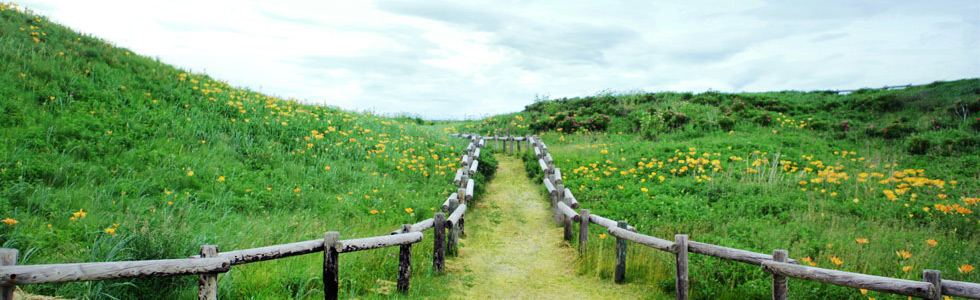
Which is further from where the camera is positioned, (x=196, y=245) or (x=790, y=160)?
(x=790, y=160)

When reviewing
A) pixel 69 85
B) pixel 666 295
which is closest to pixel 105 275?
pixel 666 295

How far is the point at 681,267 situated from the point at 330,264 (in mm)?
4379

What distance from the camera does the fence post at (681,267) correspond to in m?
5.85

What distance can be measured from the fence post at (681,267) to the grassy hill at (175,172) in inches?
133

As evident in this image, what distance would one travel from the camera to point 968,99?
1859 cm

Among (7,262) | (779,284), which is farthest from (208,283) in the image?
(779,284)

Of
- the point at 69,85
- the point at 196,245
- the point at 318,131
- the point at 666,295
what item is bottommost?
the point at 666,295

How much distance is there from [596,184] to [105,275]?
33.7 feet

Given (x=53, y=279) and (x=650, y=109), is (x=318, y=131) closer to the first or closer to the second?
(x=53, y=279)

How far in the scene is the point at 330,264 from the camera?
5.25 metres

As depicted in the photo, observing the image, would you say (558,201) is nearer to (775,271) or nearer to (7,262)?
(775,271)

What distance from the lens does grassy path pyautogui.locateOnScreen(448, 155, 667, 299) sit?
22.1 ft

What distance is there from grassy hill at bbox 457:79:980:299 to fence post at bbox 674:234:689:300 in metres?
0.31

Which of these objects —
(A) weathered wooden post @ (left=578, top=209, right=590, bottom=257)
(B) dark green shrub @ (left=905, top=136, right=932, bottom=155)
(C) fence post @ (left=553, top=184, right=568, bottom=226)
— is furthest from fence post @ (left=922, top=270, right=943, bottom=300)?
(B) dark green shrub @ (left=905, top=136, right=932, bottom=155)
